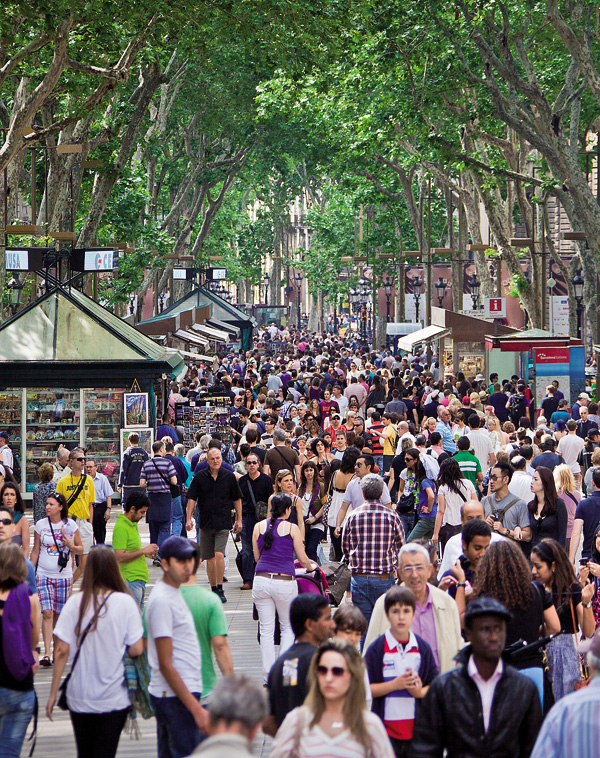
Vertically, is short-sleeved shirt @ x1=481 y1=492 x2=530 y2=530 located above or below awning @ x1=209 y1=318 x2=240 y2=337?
below

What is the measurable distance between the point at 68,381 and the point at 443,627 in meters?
14.0

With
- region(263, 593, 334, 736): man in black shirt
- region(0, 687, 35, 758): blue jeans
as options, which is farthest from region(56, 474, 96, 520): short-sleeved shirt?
region(263, 593, 334, 736): man in black shirt

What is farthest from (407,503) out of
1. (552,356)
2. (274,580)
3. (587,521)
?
(552,356)

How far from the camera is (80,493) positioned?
11.5 metres

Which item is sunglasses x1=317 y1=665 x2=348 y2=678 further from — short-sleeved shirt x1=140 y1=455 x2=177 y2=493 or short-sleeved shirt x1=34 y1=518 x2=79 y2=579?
short-sleeved shirt x1=140 y1=455 x2=177 y2=493

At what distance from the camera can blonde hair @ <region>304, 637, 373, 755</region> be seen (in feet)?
14.9

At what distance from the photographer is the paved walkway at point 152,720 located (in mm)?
7625

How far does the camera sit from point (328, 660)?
4.68 meters

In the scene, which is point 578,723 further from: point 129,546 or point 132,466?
point 132,466

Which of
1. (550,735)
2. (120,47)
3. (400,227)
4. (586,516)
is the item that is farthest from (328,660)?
(400,227)

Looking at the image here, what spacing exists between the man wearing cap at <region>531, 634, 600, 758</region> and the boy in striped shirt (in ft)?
5.51

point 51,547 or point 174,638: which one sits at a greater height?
point 174,638

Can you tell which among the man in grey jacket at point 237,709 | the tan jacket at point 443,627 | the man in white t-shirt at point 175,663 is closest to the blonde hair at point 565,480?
the tan jacket at point 443,627

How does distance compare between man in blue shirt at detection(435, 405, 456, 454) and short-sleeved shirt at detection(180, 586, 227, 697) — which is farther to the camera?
man in blue shirt at detection(435, 405, 456, 454)
